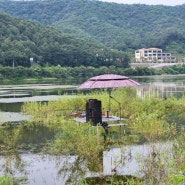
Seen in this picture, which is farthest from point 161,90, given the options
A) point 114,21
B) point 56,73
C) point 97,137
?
point 114,21

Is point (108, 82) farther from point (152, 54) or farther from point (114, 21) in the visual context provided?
point (114, 21)

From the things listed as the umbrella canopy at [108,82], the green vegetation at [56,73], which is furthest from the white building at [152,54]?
the umbrella canopy at [108,82]

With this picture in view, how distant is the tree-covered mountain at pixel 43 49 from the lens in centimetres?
8300

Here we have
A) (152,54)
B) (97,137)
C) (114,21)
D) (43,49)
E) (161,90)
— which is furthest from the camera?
(114,21)

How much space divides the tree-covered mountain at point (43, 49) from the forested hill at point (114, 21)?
37.0m

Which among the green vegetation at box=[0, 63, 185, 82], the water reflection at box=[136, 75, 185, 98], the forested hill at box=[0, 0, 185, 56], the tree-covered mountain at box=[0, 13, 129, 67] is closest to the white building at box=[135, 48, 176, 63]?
the forested hill at box=[0, 0, 185, 56]

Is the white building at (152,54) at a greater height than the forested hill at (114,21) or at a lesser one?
lesser

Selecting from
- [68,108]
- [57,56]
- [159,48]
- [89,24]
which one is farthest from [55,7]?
[68,108]

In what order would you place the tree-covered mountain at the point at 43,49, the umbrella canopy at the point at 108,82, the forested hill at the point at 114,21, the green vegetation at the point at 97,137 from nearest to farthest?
1. the green vegetation at the point at 97,137
2. the umbrella canopy at the point at 108,82
3. the tree-covered mountain at the point at 43,49
4. the forested hill at the point at 114,21

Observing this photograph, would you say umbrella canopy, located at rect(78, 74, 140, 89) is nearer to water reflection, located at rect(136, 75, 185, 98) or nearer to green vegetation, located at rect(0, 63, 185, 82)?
water reflection, located at rect(136, 75, 185, 98)

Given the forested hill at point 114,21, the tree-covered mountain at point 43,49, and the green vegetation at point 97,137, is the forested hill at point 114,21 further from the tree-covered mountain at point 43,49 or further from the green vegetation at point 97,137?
the green vegetation at point 97,137

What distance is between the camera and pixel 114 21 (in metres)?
171

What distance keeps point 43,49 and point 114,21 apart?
86367mm

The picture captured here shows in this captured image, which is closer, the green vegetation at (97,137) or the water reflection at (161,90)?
the green vegetation at (97,137)
